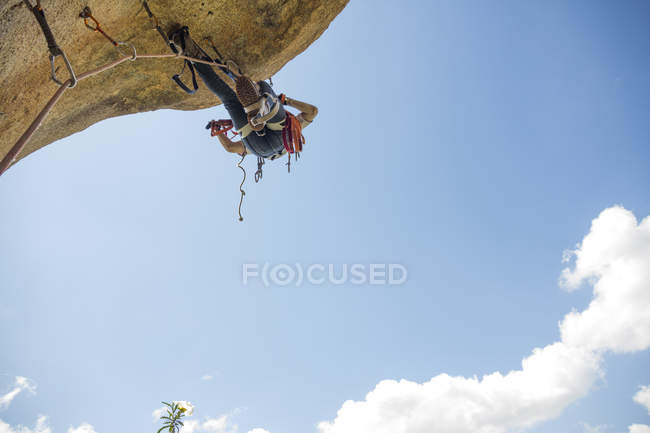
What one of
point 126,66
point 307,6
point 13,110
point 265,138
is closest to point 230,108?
point 265,138

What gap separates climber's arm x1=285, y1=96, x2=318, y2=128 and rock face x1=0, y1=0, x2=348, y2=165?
77cm

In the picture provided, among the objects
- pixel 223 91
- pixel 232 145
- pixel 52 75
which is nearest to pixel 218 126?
pixel 232 145

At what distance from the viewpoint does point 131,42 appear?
13.1ft

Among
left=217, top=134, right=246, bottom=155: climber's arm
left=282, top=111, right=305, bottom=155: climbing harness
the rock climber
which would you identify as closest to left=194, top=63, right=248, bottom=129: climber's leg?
the rock climber

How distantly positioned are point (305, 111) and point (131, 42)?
2.15 metres

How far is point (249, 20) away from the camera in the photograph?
4.29 m

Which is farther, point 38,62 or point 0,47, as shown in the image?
point 38,62

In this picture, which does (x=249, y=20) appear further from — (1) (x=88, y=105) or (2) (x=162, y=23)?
(1) (x=88, y=105)

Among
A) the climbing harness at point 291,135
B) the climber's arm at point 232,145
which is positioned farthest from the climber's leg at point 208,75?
the climber's arm at point 232,145

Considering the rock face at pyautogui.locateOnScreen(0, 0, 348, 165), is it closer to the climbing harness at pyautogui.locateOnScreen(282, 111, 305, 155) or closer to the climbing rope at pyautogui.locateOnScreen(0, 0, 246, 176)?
the climbing rope at pyautogui.locateOnScreen(0, 0, 246, 176)

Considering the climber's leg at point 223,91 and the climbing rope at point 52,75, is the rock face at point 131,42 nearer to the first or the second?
the climbing rope at point 52,75

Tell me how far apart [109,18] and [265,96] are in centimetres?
164

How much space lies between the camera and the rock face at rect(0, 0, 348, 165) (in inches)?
106

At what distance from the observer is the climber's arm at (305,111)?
467cm
